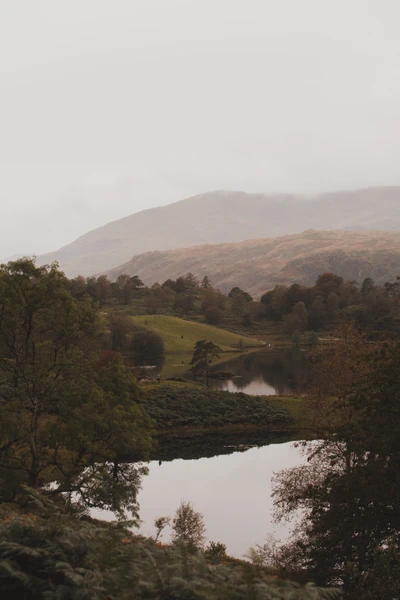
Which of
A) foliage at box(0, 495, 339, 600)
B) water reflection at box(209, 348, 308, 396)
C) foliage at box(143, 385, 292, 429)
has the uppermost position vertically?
foliage at box(0, 495, 339, 600)

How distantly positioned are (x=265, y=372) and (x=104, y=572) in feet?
396

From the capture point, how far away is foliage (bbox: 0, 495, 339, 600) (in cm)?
1030

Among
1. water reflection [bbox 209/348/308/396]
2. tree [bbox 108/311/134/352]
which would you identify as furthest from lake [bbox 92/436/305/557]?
tree [bbox 108/311/134/352]

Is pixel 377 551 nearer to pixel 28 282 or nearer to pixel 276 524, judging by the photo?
pixel 276 524

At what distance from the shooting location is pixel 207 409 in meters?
77.6

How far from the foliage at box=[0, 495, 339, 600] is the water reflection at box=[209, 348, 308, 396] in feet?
290

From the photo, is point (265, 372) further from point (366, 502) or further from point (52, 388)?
point (366, 502)

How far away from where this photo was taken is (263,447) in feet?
218

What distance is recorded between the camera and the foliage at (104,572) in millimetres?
10305

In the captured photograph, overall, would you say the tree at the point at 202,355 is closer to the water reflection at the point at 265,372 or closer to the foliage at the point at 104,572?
the water reflection at the point at 265,372

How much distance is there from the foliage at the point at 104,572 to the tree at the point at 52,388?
64.8ft

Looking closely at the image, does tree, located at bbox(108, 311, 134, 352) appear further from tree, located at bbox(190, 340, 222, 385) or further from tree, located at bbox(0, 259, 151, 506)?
tree, located at bbox(0, 259, 151, 506)

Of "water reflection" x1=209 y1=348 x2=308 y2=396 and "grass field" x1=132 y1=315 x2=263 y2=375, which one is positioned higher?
"grass field" x1=132 y1=315 x2=263 y2=375

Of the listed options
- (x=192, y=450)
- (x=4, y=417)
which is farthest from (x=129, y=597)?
(x=192, y=450)
